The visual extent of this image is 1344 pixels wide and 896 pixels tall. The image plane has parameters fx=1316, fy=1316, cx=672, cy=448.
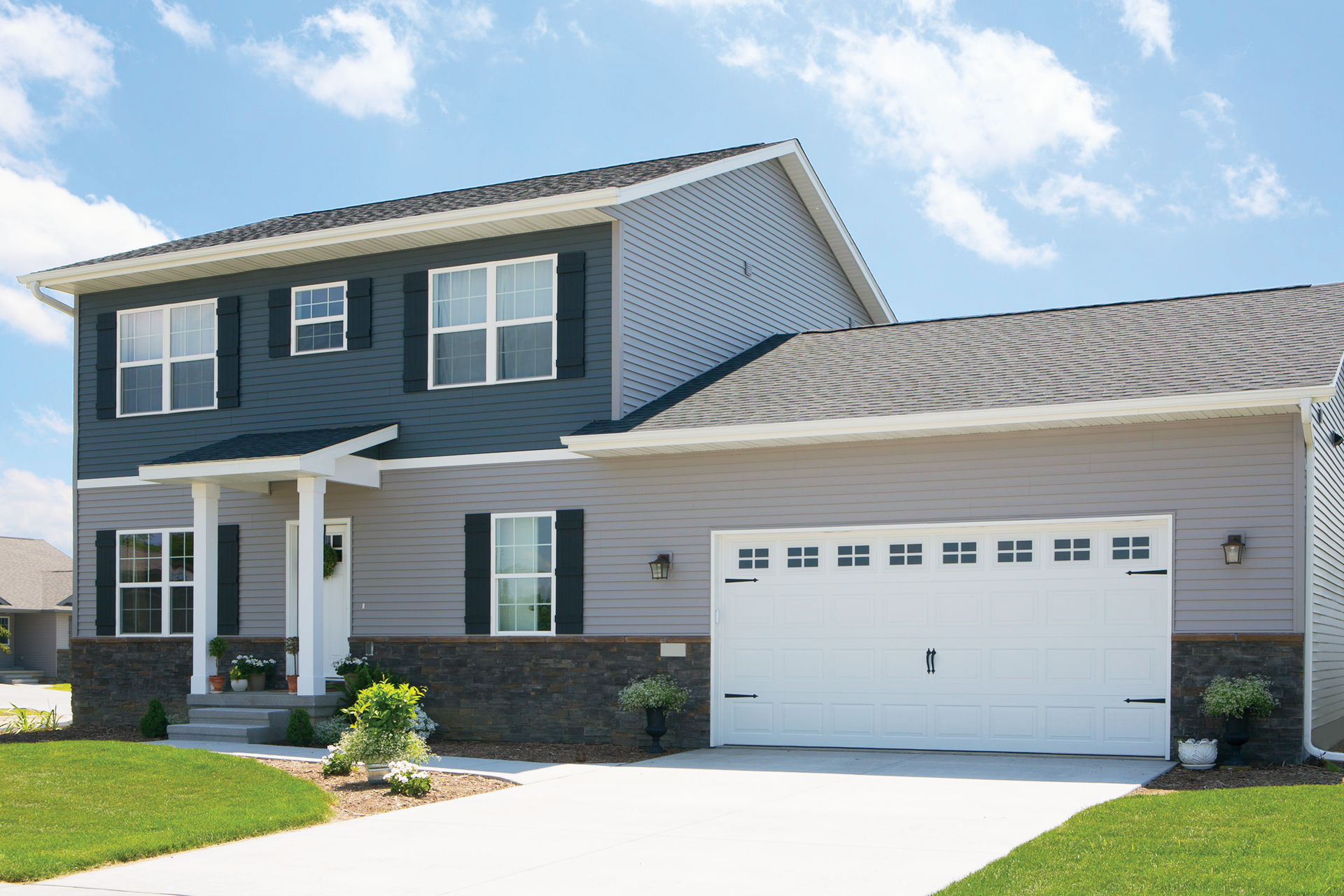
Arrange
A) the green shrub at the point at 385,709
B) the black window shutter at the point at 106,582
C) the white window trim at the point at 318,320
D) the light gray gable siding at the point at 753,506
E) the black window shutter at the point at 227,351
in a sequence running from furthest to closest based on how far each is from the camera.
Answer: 1. the black window shutter at the point at 106,582
2. the black window shutter at the point at 227,351
3. the white window trim at the point at 318,320
4. the light gray gable siding at the point at 753,506
5. the green shrub at the point at 385,709

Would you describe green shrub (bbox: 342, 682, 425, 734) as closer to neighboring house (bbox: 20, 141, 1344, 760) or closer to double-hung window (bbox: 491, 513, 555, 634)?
neighboring house (bbox: 20, 141, 1344, 760)

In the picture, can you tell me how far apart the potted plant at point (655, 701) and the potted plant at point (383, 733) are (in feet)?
10.4

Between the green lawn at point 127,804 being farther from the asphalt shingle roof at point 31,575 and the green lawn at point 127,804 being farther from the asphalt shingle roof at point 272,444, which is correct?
the asphalt shingle roof at point 31,575

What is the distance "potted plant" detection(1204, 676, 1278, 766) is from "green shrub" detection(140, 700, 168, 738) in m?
11.4

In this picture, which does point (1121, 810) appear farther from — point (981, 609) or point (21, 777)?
point (21, 777)

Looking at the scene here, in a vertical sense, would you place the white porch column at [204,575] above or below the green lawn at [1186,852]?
above

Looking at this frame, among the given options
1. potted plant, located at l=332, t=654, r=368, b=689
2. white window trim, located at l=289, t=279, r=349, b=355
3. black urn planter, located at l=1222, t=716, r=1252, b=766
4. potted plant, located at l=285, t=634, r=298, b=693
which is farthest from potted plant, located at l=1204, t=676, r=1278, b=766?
white window trim, located at l=289, t=279, r=349, b=355

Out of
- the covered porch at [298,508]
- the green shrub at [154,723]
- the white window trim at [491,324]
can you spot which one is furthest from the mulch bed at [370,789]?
the white window trim at [491,324]

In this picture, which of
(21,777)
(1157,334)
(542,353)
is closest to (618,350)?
(542,353)

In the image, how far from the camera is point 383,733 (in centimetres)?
1091

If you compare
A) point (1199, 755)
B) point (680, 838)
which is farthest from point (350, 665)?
point (1199, 755)

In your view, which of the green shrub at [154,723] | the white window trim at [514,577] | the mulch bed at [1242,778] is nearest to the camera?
the mulch bed at [1242,778]

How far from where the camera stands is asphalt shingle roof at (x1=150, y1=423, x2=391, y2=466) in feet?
48.7

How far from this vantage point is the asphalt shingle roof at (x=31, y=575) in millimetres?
38062
